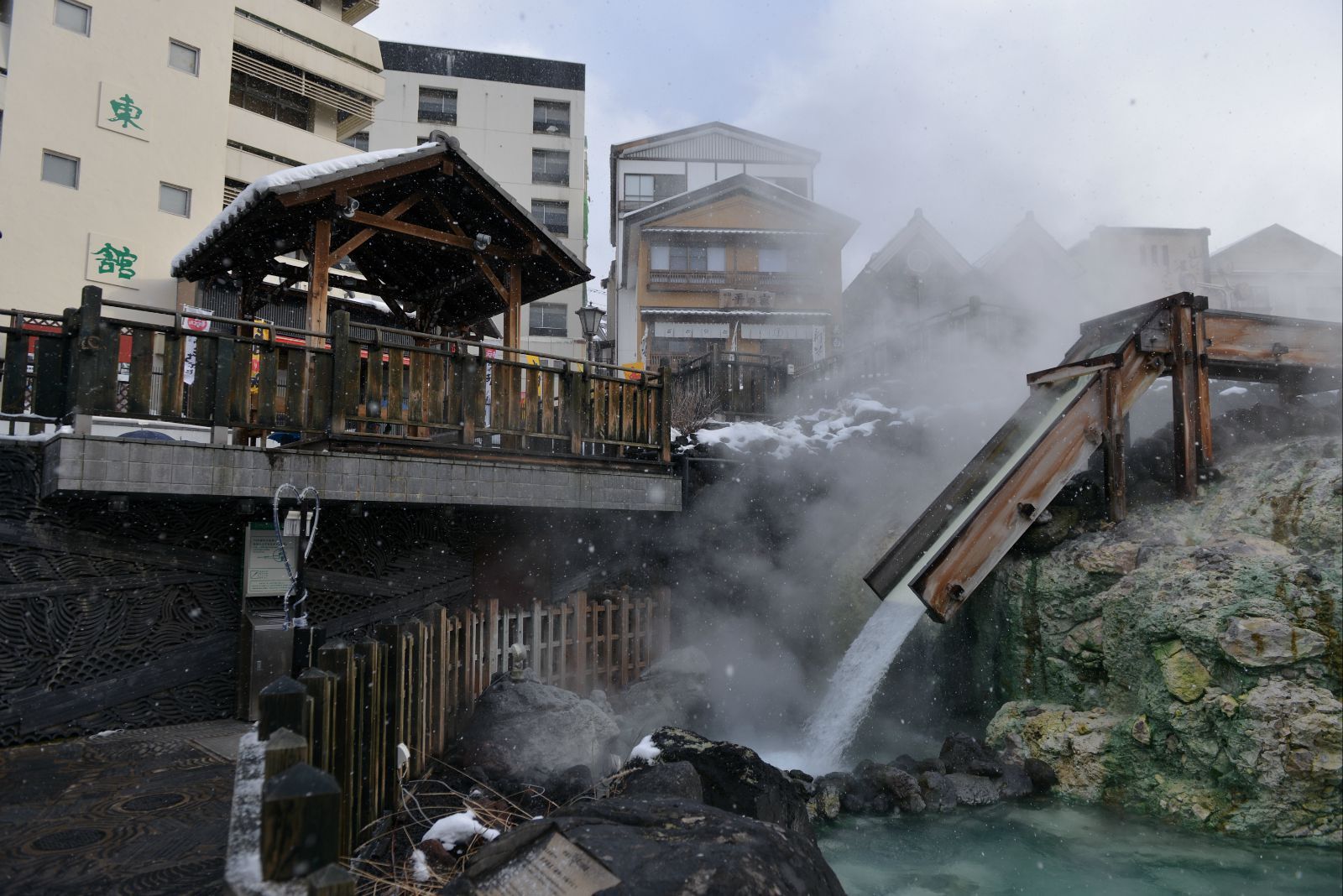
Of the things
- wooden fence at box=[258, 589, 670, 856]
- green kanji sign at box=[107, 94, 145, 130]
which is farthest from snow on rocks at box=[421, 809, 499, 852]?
green kanji sign at box=[107, 94, 145, 130]

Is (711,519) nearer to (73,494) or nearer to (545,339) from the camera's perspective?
(73,494)

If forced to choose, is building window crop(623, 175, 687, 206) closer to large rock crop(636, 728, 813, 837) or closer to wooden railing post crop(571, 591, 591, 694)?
wooden railing post crop(571, 591, 591, 694)

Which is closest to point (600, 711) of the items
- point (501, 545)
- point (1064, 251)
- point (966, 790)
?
point (501, 545)

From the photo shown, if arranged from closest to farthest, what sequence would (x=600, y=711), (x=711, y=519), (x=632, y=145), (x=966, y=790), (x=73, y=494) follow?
(x=73, y=494), (x=966, y=790), (x=600, y=711), (x=711, y=519), (x=632, y=145)

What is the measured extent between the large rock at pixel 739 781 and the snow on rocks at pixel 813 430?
6257 mm

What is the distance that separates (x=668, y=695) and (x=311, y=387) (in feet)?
18.1

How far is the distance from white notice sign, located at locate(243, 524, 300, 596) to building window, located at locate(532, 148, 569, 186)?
3595 centimetres

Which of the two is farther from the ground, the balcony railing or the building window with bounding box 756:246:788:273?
the building window with bounding box 756:246:788:273

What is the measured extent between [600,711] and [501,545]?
300 centimetres

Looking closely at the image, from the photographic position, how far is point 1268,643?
6816 millimetres

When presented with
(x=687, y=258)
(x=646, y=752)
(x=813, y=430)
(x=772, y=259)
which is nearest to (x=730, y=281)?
(x=687, y=258)

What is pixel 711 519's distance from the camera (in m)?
12.1

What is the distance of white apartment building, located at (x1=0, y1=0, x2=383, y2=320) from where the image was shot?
19188mm

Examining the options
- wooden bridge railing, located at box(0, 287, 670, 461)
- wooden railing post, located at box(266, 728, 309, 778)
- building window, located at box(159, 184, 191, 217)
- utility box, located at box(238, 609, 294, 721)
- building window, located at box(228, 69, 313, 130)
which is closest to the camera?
wooden railing post, located at box(266, 728, 309, 778)
